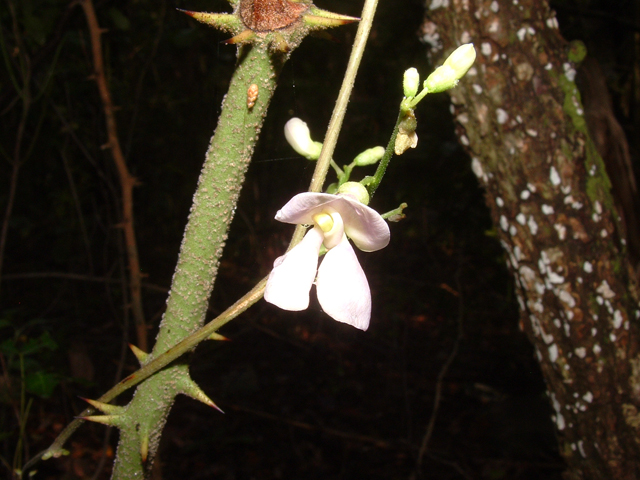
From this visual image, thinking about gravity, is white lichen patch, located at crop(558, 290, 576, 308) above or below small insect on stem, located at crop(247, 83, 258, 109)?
above

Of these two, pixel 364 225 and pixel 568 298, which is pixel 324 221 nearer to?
pixel 364 225

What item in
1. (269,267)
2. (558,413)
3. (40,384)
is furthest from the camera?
(269,267)

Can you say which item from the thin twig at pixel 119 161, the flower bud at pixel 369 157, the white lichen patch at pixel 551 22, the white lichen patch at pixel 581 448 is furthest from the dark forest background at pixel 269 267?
the flower bud at pixel 369 157

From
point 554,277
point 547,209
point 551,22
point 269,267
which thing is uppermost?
point 269,267

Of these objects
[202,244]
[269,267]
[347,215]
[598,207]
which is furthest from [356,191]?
[269,267]

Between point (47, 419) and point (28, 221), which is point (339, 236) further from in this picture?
point (28, 221)

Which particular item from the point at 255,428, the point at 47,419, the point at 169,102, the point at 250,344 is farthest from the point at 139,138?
the point at 255,428

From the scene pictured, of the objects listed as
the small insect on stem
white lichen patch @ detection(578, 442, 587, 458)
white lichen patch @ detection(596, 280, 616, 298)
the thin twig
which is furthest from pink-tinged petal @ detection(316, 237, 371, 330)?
white lichen patch @ detection(578, 442, 587, 458)

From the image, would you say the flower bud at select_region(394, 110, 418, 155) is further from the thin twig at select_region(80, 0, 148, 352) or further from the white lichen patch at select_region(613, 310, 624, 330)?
A: the white lichen patch at select_region(613, 310, 624, 330)

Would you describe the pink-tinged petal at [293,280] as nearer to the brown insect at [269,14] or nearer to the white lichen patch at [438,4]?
the brown insect at [269,14]
